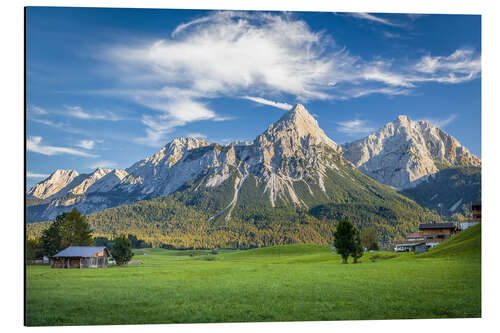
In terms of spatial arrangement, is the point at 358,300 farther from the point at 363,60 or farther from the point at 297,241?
the point at 297,241

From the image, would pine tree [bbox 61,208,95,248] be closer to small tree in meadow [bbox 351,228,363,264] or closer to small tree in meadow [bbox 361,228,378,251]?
small tree in meadow [bbox 351,228,363,264]

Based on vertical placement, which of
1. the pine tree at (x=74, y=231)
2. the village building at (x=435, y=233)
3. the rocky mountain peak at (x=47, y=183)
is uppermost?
the rocky mountain peak at (x=47, y=183)

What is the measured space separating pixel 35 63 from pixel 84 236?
28.3 metres

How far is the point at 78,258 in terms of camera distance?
Result: 3338 cm

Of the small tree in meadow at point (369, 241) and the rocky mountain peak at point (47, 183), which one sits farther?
the small tree in meadow at point (369, 241)

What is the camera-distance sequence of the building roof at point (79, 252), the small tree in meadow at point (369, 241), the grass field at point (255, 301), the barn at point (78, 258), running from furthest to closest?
the small tree in meadow at point (369, 241)
the building roof at point (79, 252)
the barn at point (78, 258)
the grass field at point (255, 301)

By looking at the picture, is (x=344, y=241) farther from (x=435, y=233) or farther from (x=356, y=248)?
(x=435, y=233)

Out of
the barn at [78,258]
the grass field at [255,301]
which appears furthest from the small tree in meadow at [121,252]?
the grass field at [255,301]

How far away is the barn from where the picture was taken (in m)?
32.9

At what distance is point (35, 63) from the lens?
15.9 m

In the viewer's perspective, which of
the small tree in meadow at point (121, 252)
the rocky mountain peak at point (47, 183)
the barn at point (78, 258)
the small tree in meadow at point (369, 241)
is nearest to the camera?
the rocky mountain peak at point (47, 183)

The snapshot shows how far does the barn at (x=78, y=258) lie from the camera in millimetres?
32897

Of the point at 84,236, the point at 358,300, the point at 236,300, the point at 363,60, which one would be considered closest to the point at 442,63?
the point at 363,60

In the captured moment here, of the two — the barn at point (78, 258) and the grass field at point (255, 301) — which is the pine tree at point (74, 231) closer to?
the barn at point (78, 258)
